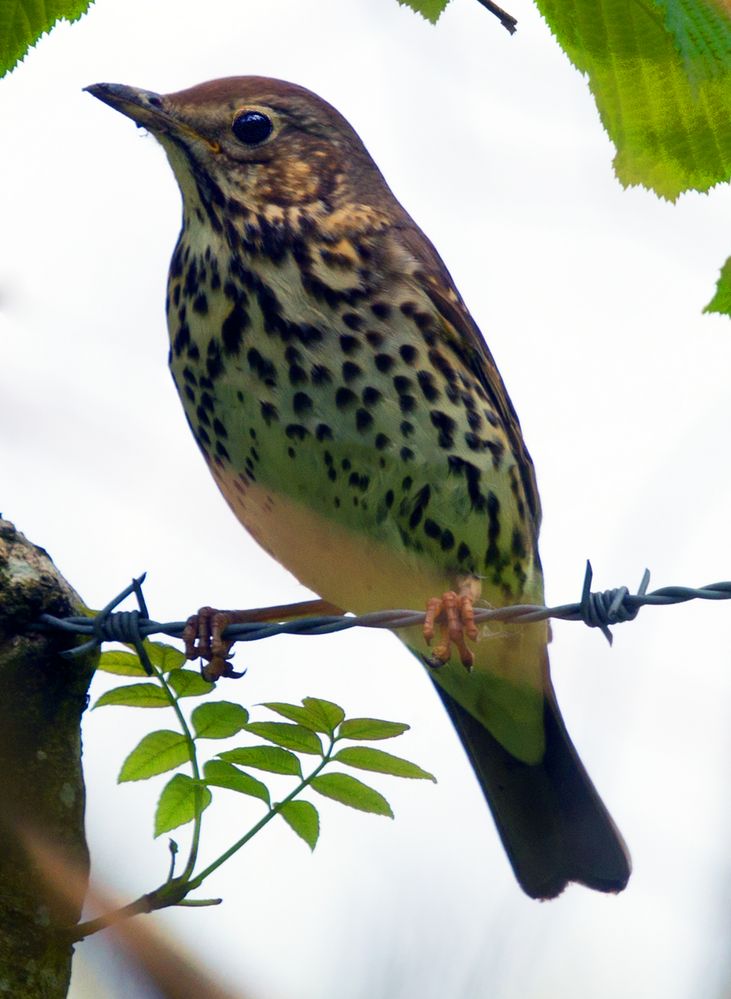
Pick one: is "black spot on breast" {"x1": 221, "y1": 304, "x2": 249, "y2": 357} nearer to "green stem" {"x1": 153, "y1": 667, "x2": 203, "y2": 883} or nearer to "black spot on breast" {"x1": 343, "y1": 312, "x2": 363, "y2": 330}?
"black spot on breast" {"x1": 343, "y1": 312, "x2": 363, "y2": 330}

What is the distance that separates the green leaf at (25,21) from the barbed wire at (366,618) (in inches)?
45.1

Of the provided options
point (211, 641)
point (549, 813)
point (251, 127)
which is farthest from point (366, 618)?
point (251, 127)

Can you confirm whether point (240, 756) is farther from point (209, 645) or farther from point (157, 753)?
point (209, 645)

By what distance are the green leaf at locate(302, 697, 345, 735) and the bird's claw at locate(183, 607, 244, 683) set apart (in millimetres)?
1053

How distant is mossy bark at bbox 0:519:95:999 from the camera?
2432 millimetres

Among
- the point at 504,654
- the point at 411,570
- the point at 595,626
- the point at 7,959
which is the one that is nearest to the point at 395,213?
the point at 411,570

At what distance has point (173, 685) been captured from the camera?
2.73 meters

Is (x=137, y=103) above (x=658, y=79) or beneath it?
above

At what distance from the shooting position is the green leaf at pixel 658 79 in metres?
2.01

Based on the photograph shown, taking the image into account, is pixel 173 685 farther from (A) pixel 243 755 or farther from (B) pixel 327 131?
(B) pixel 327 131

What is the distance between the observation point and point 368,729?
107 inches

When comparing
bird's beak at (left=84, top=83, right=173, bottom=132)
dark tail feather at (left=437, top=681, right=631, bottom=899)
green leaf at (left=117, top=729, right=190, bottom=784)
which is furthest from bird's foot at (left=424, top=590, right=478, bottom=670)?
bird's beak at (left=84, top=83, right=173, bottom=132)

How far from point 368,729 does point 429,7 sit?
1413mm

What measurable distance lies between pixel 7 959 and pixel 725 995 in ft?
4.16
